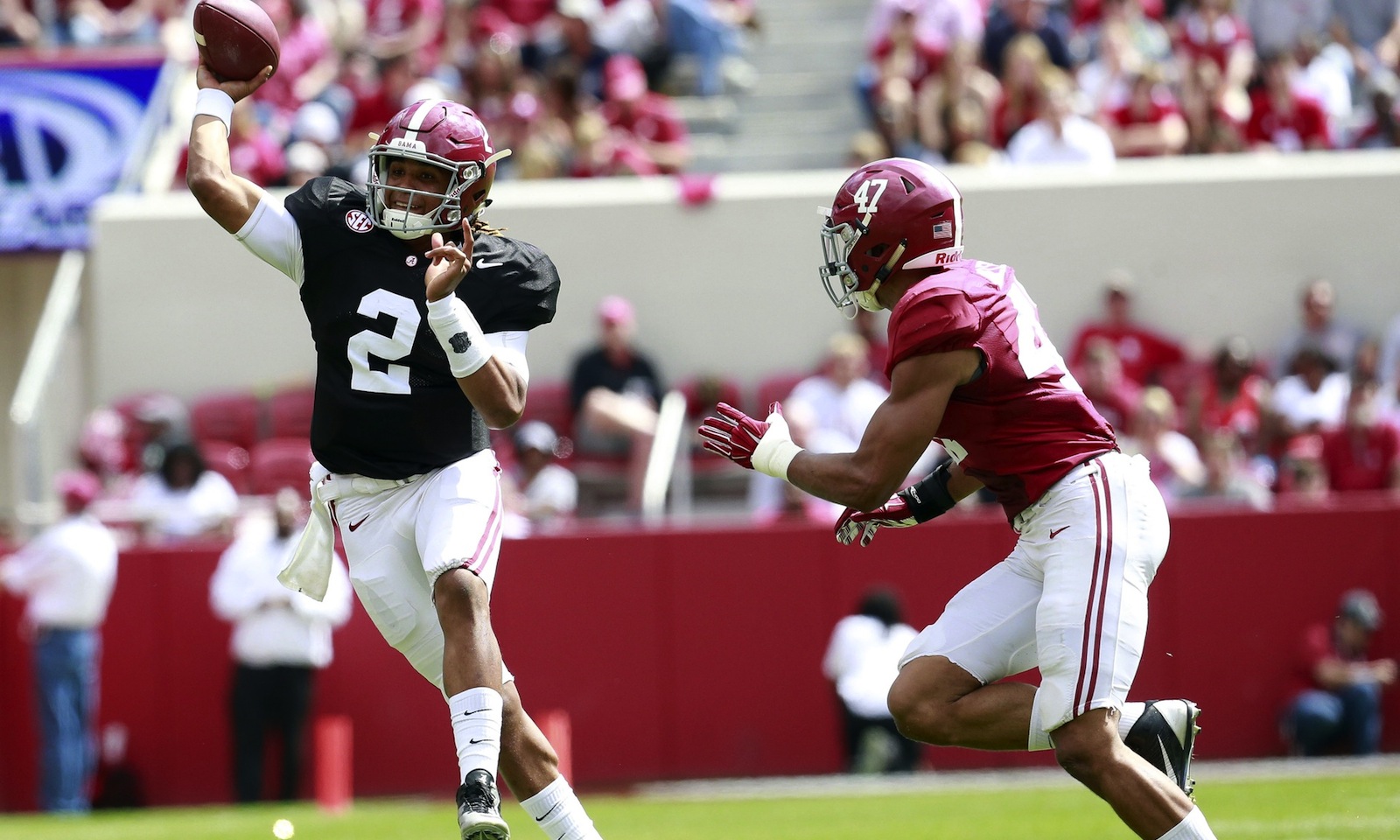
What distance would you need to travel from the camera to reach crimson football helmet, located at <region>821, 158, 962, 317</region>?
480 centimetres

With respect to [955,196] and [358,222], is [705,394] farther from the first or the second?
[955,196]

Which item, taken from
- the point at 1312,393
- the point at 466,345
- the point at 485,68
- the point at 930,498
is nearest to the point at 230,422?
the point at 485,68

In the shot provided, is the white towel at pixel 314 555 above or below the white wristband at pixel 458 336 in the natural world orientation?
below

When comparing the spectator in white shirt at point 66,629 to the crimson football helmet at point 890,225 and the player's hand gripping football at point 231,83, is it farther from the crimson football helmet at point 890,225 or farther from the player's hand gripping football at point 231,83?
the crimson football helmet at point 890,225

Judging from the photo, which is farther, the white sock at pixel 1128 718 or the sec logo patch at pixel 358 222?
the sec logo patch at pixel 358 222

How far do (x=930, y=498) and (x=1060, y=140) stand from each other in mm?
7866

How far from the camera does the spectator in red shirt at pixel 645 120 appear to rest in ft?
43.5

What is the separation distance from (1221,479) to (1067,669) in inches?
257

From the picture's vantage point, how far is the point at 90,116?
1307cm

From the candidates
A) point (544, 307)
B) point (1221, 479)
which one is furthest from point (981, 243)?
point (544, 307)

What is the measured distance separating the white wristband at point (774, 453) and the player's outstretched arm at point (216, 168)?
5.15ft

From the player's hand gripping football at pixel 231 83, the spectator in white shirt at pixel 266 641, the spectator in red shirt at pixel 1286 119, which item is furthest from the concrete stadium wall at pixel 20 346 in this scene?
the spectator in red shirt at pixel 1286 119

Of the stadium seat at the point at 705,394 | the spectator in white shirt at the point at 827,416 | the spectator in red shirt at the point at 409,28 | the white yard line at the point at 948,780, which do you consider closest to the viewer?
the white yard line at the point at 948,780

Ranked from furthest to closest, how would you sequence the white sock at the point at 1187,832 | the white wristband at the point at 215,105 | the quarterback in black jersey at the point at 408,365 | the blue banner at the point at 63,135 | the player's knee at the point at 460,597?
the blue banner at the point at 63,135 → the white wristband at the point at 215,105 → the quarterback in black jersey at the point at 408,365 → the player's knee at the point at 460,597 → the white sock at the point at 1187,832
